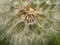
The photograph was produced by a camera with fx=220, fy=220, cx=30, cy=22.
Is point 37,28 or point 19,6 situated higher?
point 19,6

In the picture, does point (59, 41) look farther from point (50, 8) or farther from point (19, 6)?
point (19, 6)

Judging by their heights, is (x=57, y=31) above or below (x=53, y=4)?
below

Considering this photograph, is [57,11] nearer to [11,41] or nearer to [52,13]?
[52,13]

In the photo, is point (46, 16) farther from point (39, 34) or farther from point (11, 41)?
point (11, 41)

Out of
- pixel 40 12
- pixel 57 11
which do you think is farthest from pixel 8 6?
pixel 57 11

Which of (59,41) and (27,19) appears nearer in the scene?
(27,19)

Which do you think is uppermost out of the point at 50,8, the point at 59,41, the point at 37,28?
the point at 50,8

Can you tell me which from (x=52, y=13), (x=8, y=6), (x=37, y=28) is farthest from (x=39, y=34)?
(x=8, y=6)

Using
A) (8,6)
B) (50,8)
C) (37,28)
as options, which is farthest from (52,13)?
(8,6)
